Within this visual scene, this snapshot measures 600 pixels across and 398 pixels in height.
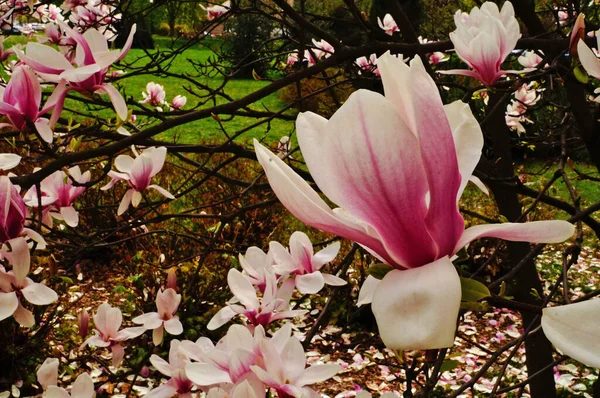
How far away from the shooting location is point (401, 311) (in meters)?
0.37

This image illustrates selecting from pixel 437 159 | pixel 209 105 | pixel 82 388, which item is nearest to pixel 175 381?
pixel 82 388

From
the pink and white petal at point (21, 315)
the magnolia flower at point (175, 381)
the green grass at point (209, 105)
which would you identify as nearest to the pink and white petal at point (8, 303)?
the pink and white petal at point (21, 315)

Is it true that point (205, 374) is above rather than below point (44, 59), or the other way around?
below

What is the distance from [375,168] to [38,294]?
0.72 metres

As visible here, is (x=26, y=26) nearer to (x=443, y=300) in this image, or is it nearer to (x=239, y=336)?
(x=239, y=336)

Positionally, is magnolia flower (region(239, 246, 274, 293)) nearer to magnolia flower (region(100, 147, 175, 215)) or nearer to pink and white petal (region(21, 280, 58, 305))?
pink and white petal (region(21, 280, 58, 305))

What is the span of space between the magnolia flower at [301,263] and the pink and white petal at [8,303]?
42 cm


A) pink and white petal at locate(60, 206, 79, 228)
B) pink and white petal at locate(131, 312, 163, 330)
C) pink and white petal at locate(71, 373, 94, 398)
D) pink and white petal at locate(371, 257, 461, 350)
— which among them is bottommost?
pink and white petal at locate(131, 312, 163, 330)

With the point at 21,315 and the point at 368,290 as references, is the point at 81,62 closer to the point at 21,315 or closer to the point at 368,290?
the point at 21,315

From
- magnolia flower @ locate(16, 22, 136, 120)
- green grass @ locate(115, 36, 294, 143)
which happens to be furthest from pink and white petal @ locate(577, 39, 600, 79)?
green grass @ locate(115, 36, 294, 143)

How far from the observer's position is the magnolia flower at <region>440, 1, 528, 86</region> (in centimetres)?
105

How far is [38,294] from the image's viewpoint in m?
0.92

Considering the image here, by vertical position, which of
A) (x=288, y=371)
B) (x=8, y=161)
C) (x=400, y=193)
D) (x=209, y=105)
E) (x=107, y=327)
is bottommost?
(x=209, y=105)

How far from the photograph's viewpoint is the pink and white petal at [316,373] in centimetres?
72
